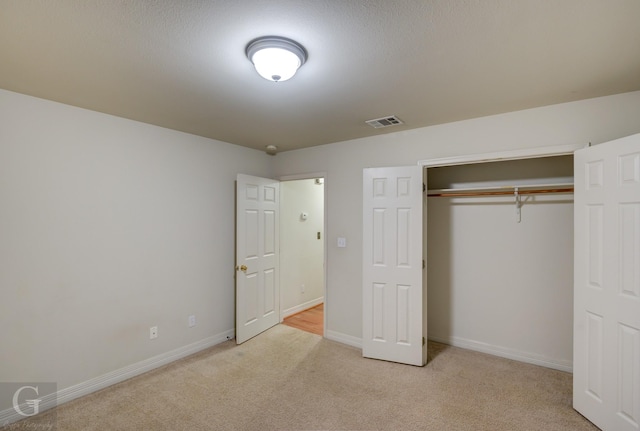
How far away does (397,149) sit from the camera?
336 cm

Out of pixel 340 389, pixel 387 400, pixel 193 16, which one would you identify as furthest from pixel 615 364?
pixel 193 16

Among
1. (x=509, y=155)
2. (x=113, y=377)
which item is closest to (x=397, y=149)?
(x=509, y=155)

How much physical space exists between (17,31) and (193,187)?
1.99 metres

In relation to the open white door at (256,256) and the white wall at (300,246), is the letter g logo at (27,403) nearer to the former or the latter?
the open white door at (256,256)

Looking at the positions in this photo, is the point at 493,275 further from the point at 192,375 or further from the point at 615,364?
the point at 192,375

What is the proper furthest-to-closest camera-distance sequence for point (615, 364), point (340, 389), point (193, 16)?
point (340, 389)
point (615, 364)
point (193, 16)

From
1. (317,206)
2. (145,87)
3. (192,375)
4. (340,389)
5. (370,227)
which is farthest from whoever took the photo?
(317,206)

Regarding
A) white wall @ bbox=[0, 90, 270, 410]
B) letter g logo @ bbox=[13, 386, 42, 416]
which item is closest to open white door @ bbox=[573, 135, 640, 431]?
white wall @ bbox=[0, 90, 270, 410]

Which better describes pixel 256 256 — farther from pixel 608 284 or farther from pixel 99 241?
pixel 608 284

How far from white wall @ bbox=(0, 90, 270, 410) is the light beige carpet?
0.40 meters

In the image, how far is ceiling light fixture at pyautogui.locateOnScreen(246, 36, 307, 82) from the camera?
158 cm

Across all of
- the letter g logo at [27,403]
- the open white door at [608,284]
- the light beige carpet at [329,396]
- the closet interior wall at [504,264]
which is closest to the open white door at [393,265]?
the light beige carpet at [329,396]

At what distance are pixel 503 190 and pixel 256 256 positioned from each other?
2982mm

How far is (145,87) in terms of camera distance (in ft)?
7.15
